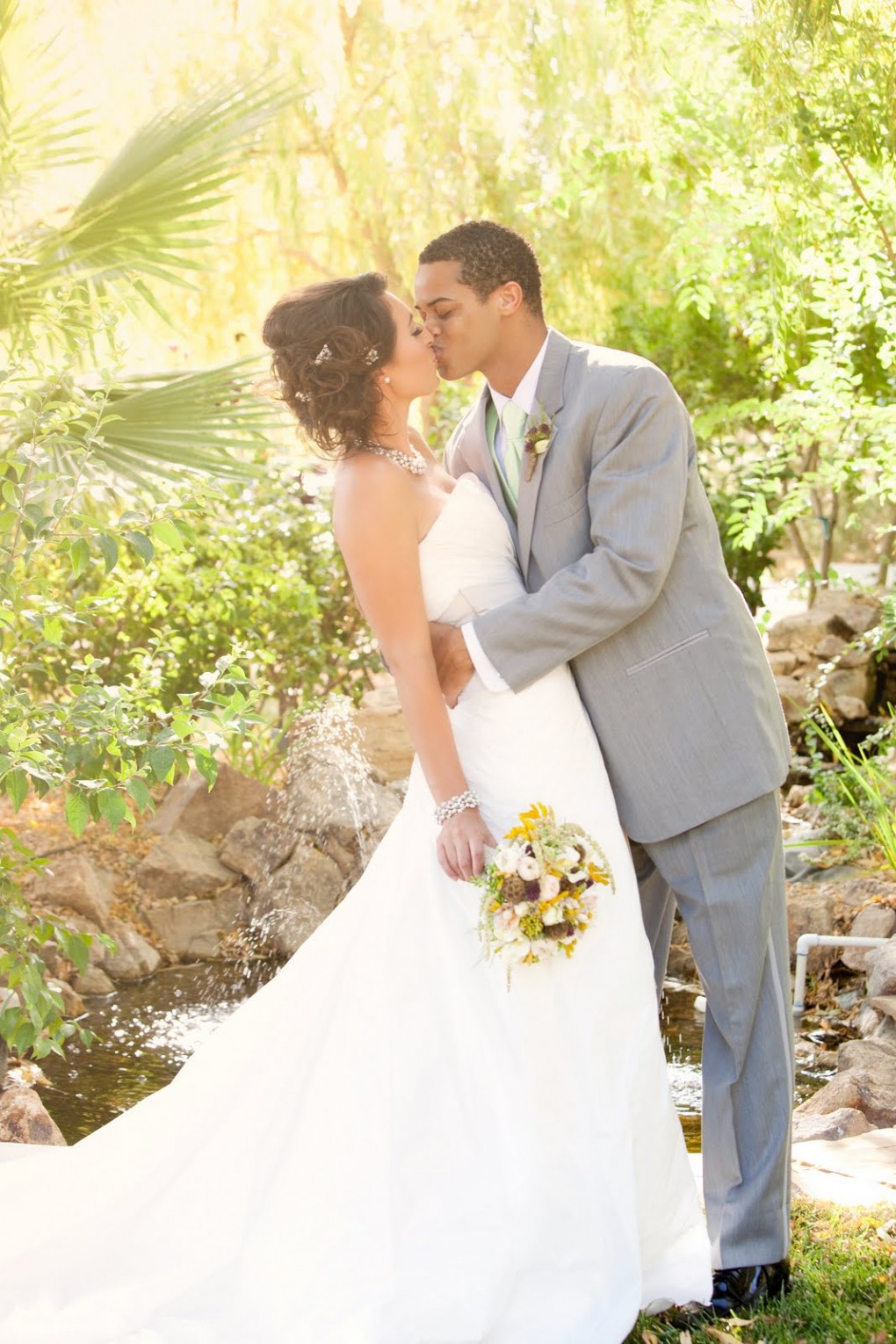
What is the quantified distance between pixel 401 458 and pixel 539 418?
0.28 metres

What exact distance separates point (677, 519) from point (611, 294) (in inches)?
359

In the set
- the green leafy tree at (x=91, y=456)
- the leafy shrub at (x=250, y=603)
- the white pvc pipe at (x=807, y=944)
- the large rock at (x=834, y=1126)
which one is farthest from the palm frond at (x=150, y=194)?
the large rock at (x=834, y=1126)

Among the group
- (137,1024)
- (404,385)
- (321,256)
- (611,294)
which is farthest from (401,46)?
(404,385)

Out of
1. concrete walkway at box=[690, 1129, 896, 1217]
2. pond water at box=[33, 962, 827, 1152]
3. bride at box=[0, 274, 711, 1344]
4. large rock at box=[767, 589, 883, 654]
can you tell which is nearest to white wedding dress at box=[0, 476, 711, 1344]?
bride at box=[0, 274, 711, 1344]

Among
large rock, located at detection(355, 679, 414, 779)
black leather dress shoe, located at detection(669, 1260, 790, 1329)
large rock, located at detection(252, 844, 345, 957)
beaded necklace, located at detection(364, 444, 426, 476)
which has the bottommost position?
black leather dress shoe, located at detection(669, 1260, 790, 1329)

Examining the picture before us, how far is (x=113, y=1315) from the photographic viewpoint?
2543mm

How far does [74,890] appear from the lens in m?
5.67

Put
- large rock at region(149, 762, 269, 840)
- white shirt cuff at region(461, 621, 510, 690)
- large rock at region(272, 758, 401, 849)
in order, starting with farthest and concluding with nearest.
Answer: large rock at region(149, 762, 269, 840)
large rock at region(272, 758, 401, 849)
white shirt cuff at region(461, 621, 510, 690)

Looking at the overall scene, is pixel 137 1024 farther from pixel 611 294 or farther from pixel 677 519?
pixel 611 294

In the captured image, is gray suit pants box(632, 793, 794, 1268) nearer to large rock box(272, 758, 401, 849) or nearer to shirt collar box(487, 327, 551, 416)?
shirt collar box(487, 327, 551, 416)

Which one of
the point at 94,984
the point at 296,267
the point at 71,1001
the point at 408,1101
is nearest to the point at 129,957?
the point at 94,984

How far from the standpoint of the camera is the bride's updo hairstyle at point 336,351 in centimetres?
270

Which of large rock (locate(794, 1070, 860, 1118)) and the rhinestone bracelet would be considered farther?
large rock (locate(794, 1070, 860, 1118))

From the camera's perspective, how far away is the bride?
252 cm
